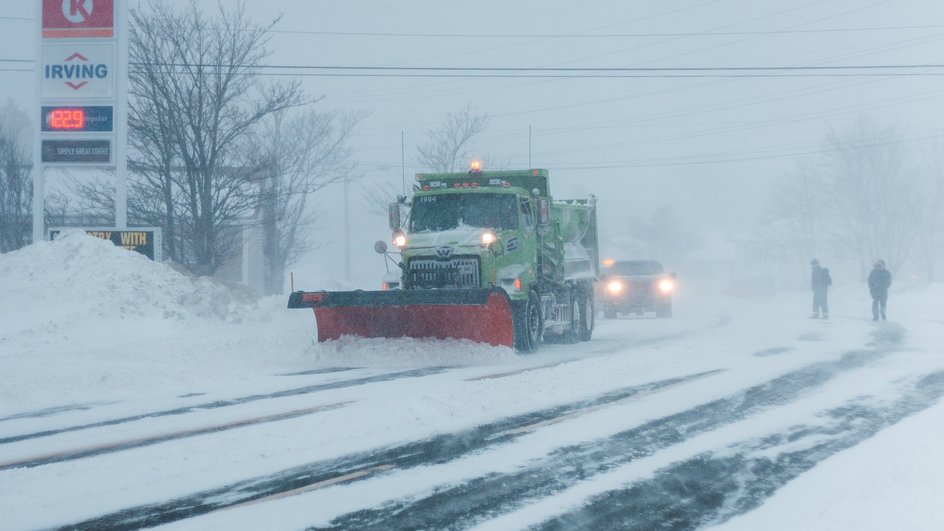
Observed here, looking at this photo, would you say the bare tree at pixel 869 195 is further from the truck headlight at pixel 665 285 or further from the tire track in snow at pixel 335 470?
the tire track in snow at pixel 335 470

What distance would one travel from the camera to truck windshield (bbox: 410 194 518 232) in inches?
656

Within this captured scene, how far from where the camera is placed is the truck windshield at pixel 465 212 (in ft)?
54.6

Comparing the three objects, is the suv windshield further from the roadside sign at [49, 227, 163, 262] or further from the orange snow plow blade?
the orange snow plow blade

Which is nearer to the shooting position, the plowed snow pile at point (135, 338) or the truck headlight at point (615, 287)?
the plowed snow pile at point (135, 338)

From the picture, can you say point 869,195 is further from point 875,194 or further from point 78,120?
point 78,120

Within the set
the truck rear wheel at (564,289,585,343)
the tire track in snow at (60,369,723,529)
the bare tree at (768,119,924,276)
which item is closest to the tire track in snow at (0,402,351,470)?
the tire track in snow at (60,369,723,529)

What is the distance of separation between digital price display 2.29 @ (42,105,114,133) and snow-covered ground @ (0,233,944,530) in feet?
11.5

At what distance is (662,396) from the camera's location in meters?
11.2

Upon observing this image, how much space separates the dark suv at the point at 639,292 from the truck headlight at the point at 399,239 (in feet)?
53.8

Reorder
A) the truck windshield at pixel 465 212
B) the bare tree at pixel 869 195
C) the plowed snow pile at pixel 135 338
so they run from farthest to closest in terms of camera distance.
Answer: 1. the bare tree at pixel 869 195
2. the truck windshield at pixel 465 212
3. the plowed snow pile at pixel 135 338

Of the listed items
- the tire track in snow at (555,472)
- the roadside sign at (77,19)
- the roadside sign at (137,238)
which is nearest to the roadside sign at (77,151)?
the roadside sign at (137,238)

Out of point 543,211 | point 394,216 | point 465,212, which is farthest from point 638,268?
point 394,216

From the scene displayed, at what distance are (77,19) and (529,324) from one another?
45.0 feet

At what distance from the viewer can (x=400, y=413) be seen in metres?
9.78
